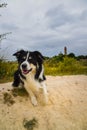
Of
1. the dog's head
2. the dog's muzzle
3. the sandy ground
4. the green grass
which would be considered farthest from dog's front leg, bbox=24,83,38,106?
the green grass

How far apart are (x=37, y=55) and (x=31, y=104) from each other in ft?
3.96

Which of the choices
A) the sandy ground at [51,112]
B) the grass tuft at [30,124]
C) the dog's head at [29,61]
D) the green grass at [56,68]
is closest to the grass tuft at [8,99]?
the sandy ground at [51,112]

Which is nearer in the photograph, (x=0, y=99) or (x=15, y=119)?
(x=15, y=119)

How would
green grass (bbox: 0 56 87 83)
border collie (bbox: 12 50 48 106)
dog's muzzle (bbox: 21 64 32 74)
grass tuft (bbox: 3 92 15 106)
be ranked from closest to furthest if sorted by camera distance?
1. dog's muzzle (bbox: 21 64 32 74)
2. border collie (bbox: 12 50 48 106)
3. grass tuft (bbox: 3 92 15 106)
4. green grass (bbox: 0 56 87 83)

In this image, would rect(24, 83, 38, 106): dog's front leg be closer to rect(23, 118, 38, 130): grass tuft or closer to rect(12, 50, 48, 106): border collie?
rect(12, 50, 48, 106): border collie

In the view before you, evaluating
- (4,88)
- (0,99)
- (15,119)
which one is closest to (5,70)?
(4,88)

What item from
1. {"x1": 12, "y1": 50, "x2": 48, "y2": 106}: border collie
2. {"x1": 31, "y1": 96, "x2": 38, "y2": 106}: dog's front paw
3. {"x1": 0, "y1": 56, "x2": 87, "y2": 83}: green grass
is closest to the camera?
{"x1": 12, "y1": 50, "x2": 48, "y2": 106}: border collie

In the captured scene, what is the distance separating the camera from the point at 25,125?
7.41 meters

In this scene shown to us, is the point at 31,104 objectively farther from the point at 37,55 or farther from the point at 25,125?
the point at 37,55

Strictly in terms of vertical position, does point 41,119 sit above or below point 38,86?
below

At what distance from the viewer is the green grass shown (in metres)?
12.7

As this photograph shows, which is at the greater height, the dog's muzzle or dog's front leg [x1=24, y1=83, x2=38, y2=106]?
the dog's muzzle

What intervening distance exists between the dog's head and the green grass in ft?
12.4

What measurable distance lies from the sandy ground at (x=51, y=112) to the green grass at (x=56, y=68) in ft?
10.7
